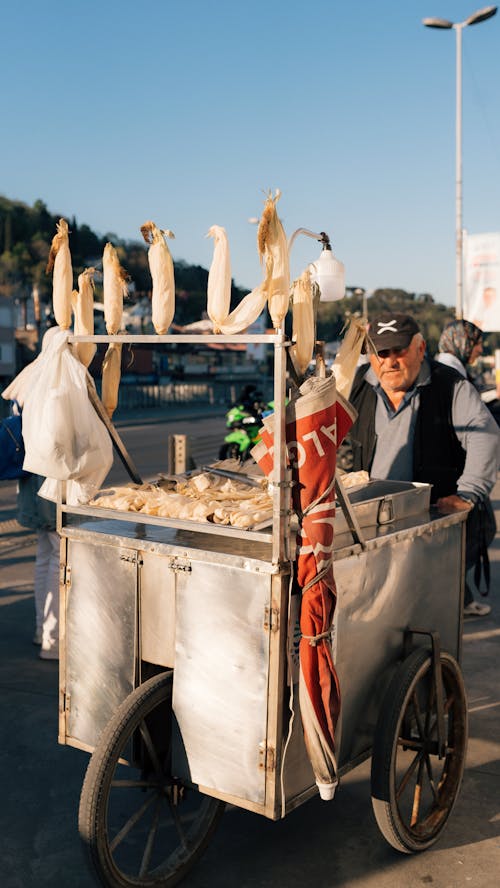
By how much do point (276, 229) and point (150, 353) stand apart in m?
63.7

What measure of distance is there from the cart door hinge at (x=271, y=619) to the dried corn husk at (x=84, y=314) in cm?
130

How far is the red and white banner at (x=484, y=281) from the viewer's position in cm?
1347

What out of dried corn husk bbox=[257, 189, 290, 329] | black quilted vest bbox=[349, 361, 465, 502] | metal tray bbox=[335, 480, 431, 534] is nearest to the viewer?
dried corn husk bbox=[257, 189, 290, 329]

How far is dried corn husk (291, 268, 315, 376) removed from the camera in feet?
8.85

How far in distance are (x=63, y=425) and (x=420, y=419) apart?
6.24ft

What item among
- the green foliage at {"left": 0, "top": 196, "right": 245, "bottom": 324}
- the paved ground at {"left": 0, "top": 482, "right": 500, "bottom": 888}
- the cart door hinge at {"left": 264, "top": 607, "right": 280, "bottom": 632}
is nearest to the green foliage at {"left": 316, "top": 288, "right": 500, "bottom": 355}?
the green foliage at {"left": 0, "top": 196, "right": 245, "bottom": 324}

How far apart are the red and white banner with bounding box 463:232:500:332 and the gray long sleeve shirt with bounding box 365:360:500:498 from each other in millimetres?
9574

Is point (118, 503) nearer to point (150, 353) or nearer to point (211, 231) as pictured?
point (211, 231)

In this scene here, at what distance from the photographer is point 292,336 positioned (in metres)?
2.75

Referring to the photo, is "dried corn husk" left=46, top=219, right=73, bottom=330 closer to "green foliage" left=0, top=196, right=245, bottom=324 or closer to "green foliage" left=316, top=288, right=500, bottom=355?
"green foliage" left=0, top=196, right=245, bottom=324

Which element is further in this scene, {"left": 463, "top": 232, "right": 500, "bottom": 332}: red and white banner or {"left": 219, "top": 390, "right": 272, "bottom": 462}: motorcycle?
{"left": 463, "top": 232, "right": 500, "bottom": 332}: red and white banner

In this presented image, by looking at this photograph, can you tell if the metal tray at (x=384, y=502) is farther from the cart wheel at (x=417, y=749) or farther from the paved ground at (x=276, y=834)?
the paved ground at (x=276, y=834)

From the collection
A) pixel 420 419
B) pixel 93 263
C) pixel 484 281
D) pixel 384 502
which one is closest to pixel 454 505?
pixel 384 502

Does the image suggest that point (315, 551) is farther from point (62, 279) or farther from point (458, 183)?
point (458, 183)
